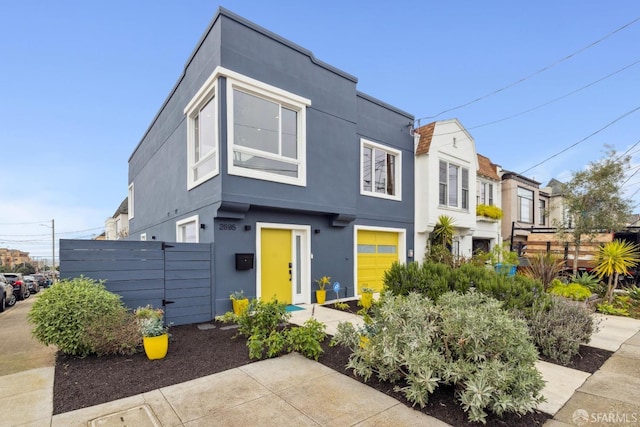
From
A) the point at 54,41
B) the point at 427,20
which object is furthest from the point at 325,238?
the point at 54,41

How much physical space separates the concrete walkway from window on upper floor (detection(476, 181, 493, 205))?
12464 millimetres

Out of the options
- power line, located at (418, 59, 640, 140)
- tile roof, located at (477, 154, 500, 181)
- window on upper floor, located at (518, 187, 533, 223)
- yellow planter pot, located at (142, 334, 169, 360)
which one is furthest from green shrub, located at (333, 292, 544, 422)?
window on upper floor, located at (518, 187, 533, 223)

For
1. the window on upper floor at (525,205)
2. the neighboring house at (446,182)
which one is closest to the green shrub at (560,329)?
the neighboring house at (446,182)

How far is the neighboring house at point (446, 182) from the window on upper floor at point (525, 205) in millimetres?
5779

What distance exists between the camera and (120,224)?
2367cm

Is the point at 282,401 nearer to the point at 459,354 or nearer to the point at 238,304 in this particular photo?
the point at 459,354

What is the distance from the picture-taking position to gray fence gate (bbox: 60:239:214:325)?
5637 mm

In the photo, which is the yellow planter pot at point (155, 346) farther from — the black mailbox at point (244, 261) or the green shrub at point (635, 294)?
the green shrub at point (635, 294)

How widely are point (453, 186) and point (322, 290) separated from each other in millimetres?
7485

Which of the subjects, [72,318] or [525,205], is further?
[525,205]

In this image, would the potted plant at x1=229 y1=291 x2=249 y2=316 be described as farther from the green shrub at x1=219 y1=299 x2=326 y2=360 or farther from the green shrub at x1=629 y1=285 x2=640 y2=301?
the green shrub at x1=629 y1=285 x2=640 y2=301

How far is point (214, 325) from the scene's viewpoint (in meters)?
6.56

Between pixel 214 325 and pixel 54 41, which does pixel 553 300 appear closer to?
pixel 214 325

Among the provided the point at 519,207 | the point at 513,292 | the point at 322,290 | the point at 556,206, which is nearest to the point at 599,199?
the point at 556,206
